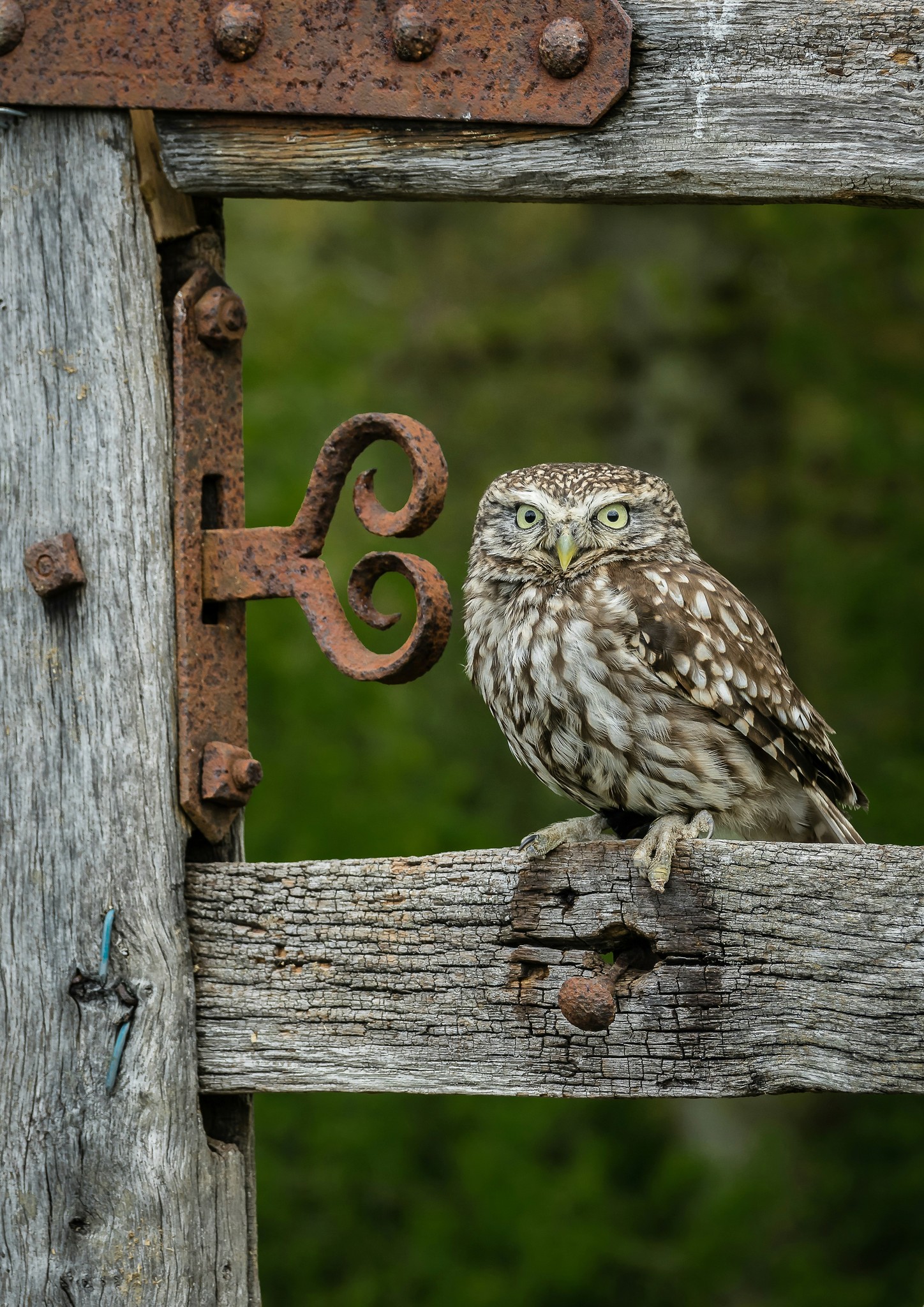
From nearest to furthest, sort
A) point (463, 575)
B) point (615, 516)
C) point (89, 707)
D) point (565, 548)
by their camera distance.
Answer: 1. point (89, 707)
2. point (565, 548)
3. point (615, 516)
4. point (463, 575)

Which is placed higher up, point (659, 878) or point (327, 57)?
point (327, 57)

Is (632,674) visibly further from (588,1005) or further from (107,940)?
(107,940)

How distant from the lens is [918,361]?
5.27 m

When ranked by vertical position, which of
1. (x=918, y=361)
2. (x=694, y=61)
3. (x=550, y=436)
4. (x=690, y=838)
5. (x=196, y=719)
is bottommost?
(x=690, y=838)

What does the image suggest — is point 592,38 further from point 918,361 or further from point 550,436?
point 550,436

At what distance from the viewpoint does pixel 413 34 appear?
188 centimetres

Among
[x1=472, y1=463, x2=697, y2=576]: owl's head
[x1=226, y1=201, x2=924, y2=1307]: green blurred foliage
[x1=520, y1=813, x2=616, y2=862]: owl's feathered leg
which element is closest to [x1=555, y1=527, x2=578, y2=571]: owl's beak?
[x1=472, y1=463, x2=697, y2=576]: owl's head

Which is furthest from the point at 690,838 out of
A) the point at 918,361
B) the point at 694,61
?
the point at 918,361

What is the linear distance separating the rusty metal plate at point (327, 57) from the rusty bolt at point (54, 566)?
61 centimetres

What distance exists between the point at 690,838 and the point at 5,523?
1064mm

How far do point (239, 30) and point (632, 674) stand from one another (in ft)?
3.75

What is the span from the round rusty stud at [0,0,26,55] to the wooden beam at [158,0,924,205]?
8.3 inches

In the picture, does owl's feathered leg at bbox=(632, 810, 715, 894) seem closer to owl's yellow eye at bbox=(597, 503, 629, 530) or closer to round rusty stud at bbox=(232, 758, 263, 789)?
round rusty stud at bbox=(232, 758, 263, 789)

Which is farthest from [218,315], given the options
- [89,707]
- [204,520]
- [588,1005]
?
[588,1005]
